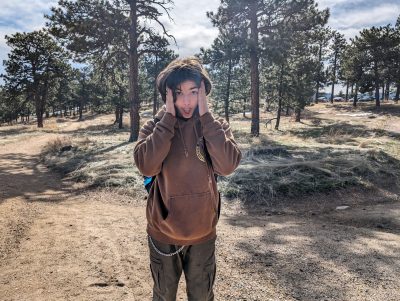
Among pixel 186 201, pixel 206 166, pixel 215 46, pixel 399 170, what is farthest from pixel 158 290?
pixel 215 46

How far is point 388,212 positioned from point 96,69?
16430 mm

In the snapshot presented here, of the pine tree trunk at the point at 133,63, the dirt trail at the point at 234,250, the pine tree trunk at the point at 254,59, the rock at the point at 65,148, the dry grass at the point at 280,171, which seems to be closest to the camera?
the dirt trail at the point at 234,250

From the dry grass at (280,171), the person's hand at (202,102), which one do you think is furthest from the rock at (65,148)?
the person's hand at (202,102)

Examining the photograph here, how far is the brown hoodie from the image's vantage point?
85.8 inches

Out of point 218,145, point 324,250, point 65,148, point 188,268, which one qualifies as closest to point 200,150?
point 218,145

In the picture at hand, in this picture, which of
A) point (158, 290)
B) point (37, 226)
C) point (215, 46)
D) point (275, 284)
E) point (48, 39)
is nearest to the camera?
point (158, 290)

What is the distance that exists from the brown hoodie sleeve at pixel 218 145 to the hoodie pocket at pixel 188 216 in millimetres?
216

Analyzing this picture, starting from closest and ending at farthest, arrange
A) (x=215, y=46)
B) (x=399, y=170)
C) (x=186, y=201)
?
(x=186, y=201) < (x=399, y=170) < (x=215, y=46)

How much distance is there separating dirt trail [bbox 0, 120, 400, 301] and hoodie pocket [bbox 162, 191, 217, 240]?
6.01ft

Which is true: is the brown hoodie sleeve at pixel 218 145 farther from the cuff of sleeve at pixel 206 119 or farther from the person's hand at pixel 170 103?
the person's hand at pixel 170 103

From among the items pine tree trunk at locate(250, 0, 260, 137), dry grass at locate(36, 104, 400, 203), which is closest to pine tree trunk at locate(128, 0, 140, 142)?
dry grass at locate(36, 104, 400, 203)

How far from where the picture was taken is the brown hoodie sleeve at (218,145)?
2.21 meters

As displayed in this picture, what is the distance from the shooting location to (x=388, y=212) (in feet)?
22.8

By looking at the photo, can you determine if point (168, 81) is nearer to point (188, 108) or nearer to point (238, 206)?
point (188, 108)
